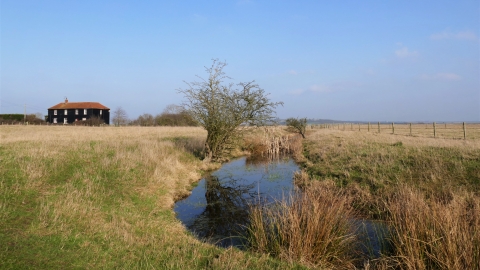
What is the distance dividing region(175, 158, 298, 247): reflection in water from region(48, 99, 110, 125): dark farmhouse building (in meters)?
66.5

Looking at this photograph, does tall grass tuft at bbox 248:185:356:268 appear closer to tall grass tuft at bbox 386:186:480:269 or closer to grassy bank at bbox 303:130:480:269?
grassy bank at bbox 303:130:480:269

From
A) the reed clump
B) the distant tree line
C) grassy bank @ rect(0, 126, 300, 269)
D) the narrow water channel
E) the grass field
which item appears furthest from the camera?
the distant tree line

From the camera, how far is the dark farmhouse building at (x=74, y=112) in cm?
7362

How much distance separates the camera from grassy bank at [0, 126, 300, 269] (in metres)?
5.38

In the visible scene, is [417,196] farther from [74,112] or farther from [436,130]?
[74,112]

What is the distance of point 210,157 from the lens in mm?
20234

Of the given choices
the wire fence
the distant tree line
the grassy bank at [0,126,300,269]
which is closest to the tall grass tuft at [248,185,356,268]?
the grassy bank at [0,126,300,269]

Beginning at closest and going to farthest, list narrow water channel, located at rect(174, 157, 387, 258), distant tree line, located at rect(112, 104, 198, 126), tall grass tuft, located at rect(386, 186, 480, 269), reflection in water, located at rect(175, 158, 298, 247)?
tall grass tuft, located at rect(386, 186, 480, 269)
narrow water channel, located at rect(174, 157, 387, 258)
reflection in water, located at rect(175, 158, 298, 247)
distant tree line, located at rect(112, 104, 198, 126)

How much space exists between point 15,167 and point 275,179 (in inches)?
466

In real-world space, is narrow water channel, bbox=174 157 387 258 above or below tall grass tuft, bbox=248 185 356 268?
below

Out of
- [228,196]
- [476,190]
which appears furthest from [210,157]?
[476,190]

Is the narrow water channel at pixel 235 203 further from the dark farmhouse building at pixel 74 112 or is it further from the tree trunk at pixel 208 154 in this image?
the dark farmhouse building at pixel 74 112

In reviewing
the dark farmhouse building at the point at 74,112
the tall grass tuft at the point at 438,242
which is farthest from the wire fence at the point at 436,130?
the dark farmhouse building at the point at 74,112

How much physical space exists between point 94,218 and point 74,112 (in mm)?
79404
